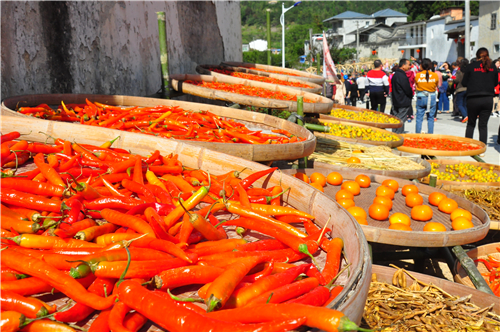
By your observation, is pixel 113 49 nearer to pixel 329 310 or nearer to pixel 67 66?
pixel 67 66

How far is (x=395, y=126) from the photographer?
7.39 m

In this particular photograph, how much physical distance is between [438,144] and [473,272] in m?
4.38

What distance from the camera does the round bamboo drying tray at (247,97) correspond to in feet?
15.6

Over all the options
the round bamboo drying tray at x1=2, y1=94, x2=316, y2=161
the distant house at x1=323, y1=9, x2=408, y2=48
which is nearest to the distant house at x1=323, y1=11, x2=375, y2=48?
the distant house at x1=323, y1=9, x2=408, y2=48

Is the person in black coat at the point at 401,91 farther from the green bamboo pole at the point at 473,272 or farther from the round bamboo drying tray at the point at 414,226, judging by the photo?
the green bamboo pole at the point at 473,272

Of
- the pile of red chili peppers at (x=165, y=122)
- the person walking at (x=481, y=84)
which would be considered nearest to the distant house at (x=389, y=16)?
the person walking at (x=481, y=84)

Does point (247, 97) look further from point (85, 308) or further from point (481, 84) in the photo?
point (481, 84)

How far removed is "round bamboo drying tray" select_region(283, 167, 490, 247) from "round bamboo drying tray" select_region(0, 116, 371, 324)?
651mm

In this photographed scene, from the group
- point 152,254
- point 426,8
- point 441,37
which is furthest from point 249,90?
point 426,8

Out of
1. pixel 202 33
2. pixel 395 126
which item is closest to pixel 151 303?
pixel 395 126

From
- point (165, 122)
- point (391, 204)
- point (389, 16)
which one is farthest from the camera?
point (389, 16)

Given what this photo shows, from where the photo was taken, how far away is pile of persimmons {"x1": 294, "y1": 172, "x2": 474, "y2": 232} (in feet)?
9.11

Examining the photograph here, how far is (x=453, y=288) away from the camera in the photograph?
8.03 ft

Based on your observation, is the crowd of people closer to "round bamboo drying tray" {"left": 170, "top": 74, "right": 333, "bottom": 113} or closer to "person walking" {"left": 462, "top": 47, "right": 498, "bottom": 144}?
"person walking" {"left": 462, "top": 47, "right": 498, "bottom": 144}
